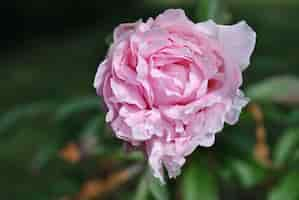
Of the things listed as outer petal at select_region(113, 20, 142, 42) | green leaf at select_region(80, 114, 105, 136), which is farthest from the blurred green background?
outer petal at select_region(113, 20, 142, 42)

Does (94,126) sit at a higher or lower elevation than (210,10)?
lower

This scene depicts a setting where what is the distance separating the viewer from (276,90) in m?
1.40

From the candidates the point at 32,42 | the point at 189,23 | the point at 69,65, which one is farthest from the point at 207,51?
the point at 32,42

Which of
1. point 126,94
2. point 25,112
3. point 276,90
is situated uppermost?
point 126,94

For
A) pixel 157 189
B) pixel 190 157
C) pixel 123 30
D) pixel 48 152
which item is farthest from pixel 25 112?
pixel 123 30

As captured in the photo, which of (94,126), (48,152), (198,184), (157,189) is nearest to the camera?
(157,189)

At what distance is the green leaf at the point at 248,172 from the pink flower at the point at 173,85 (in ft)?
1.48

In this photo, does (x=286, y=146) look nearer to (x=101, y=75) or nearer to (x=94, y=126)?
(x=94, y=126)

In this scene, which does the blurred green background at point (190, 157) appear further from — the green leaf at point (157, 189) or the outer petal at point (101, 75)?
the outer petal at point (101, 75)

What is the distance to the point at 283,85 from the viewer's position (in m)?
1.41

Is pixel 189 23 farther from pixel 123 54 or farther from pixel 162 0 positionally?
pixel 162 0

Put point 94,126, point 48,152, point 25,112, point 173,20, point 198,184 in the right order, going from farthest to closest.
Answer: point 25,112, point 48,152, point 94,126, point 198,184, point 173,20

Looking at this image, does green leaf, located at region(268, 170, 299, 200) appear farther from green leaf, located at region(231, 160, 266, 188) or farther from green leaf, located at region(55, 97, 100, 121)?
green leaf, located at region(55, 97, 100, 121)

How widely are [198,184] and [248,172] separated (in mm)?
99
